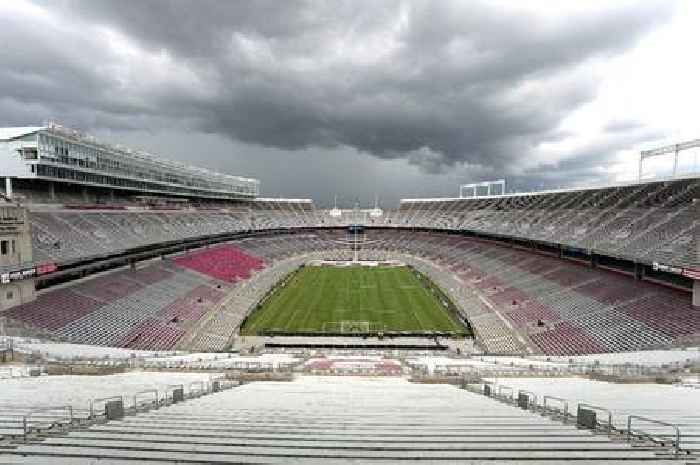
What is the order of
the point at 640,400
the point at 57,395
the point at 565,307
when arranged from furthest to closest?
the point at 565,307 < the point at 640,400 < the point at 57,395

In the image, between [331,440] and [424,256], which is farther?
[424,256]

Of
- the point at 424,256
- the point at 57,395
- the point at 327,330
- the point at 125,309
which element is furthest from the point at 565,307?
the point at 125,309

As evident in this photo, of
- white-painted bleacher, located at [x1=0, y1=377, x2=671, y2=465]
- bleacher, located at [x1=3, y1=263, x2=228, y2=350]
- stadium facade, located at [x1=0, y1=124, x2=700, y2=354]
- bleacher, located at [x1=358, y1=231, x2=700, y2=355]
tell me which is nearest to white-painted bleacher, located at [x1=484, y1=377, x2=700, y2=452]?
white-painted bleacher, located at [x1=0, y1=377, x2=671, y2=465]

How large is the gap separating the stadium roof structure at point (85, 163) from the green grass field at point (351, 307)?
80.7 feet

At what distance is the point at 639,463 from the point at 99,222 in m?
49.7

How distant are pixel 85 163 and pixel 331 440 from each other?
160ft

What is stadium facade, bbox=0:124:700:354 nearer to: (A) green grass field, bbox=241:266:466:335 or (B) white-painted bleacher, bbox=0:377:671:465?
(A) green grass field, bbox=241:266:466:335

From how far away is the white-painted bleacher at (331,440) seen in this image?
546cm

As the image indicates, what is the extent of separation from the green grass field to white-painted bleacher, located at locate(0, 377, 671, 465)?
29.8 metres

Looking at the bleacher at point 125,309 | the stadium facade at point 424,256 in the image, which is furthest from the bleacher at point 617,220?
the bleacher at point 125,309

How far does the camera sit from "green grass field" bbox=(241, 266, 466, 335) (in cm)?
3928

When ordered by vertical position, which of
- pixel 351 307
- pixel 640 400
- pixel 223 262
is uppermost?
pixel 223 262

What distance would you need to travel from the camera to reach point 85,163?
1730 inches

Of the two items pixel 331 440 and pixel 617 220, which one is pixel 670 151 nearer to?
pixel 617 220
